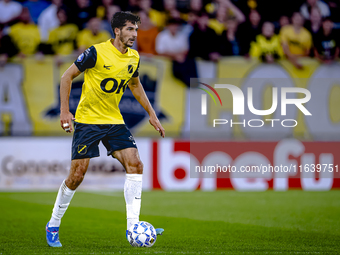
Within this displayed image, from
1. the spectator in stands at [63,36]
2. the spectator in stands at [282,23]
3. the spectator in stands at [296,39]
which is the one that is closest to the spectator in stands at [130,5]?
the spectator in stands at [63,36]

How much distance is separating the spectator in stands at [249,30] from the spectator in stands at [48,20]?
4.17 metres

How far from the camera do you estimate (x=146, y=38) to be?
11844mm

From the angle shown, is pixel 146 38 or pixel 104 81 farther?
pixel 146 38

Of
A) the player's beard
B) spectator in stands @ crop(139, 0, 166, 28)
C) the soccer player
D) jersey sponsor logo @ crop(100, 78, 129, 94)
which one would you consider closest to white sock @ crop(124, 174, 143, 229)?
the soccer player

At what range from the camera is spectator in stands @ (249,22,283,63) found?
11828 millimetres

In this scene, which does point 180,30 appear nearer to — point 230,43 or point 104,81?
point 230,43

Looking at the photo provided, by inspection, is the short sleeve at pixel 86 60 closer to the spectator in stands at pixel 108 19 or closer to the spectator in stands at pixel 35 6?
the spectator in stands at pixel 108 19

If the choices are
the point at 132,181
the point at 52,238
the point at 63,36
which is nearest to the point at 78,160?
the point at 132,181

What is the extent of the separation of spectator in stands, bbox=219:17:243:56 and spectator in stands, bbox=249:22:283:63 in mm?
300

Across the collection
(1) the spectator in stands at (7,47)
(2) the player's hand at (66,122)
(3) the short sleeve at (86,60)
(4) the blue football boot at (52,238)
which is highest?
(1) the spectator in stands at (7,47)

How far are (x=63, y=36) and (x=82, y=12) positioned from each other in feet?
2.67

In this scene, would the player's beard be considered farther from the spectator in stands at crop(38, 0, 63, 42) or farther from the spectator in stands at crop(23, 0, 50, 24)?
the spectator in stands at crop(23, 0, 50, 24)

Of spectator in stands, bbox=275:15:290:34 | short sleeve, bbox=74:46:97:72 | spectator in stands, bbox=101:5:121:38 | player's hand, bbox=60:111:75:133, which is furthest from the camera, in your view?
spectator in stands, bbox=275:15:290:34

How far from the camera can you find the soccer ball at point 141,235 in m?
4.82
